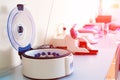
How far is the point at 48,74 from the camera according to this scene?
1.01 meters

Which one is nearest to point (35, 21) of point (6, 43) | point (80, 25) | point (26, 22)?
point (26, 22)

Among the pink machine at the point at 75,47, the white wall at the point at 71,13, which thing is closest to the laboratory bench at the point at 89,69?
the pink machine at the point at 75,47

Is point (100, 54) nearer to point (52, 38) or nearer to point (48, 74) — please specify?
point (52, 38)

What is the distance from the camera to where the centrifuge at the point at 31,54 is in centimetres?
101

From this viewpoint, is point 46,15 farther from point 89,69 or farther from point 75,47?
point 89,69

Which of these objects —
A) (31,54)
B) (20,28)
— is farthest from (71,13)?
(31,54)

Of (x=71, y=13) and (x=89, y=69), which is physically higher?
(x=71, y=13)

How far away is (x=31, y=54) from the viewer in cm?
115

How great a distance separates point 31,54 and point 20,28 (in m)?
0.18

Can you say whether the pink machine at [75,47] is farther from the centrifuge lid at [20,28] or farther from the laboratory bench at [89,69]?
the centrifuge lid at [20,28]

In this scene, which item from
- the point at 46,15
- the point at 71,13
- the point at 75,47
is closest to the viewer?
the point at 75,47

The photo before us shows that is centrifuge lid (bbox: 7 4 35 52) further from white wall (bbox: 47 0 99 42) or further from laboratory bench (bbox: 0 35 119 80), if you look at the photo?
white wall (bbox: 47 0 99 42)

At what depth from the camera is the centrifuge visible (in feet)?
3.30

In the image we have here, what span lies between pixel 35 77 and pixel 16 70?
0.67 ft
